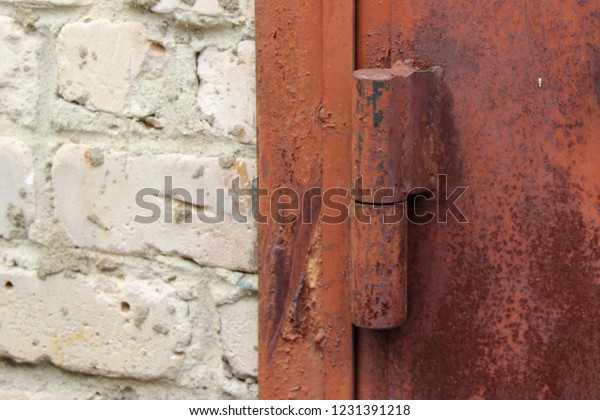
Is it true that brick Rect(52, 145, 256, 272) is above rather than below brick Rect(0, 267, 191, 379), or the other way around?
above

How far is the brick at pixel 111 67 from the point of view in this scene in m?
1.12

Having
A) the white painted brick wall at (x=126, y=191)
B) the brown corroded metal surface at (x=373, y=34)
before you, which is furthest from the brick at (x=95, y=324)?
the brown corroded metal surface at (x=373, y=34)

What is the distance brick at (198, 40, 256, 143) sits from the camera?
1077mm

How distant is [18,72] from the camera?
119 cm

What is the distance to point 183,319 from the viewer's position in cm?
117

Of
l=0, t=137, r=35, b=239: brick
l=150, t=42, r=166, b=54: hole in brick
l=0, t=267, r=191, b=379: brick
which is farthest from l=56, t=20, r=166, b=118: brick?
l=0, t=267, r=191, b=379: brick

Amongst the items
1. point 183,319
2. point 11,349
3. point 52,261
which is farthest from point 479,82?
point 11,349

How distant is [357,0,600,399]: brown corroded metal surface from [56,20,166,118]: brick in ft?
1.11

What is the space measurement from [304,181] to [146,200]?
24 centimetres

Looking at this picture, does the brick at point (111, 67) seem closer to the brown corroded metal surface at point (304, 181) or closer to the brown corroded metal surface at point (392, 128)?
the brown corroded metal surface at point (304, 181)

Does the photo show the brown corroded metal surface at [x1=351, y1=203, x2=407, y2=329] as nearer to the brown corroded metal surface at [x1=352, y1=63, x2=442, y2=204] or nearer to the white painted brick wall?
the brown corroded metal surface at [x1=352, y1=63, x2=442, y2=204]

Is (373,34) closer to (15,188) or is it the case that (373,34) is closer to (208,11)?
(208,11)

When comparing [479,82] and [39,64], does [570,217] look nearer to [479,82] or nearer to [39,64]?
[479,82]

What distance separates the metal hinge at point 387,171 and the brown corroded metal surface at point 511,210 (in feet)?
0.09
